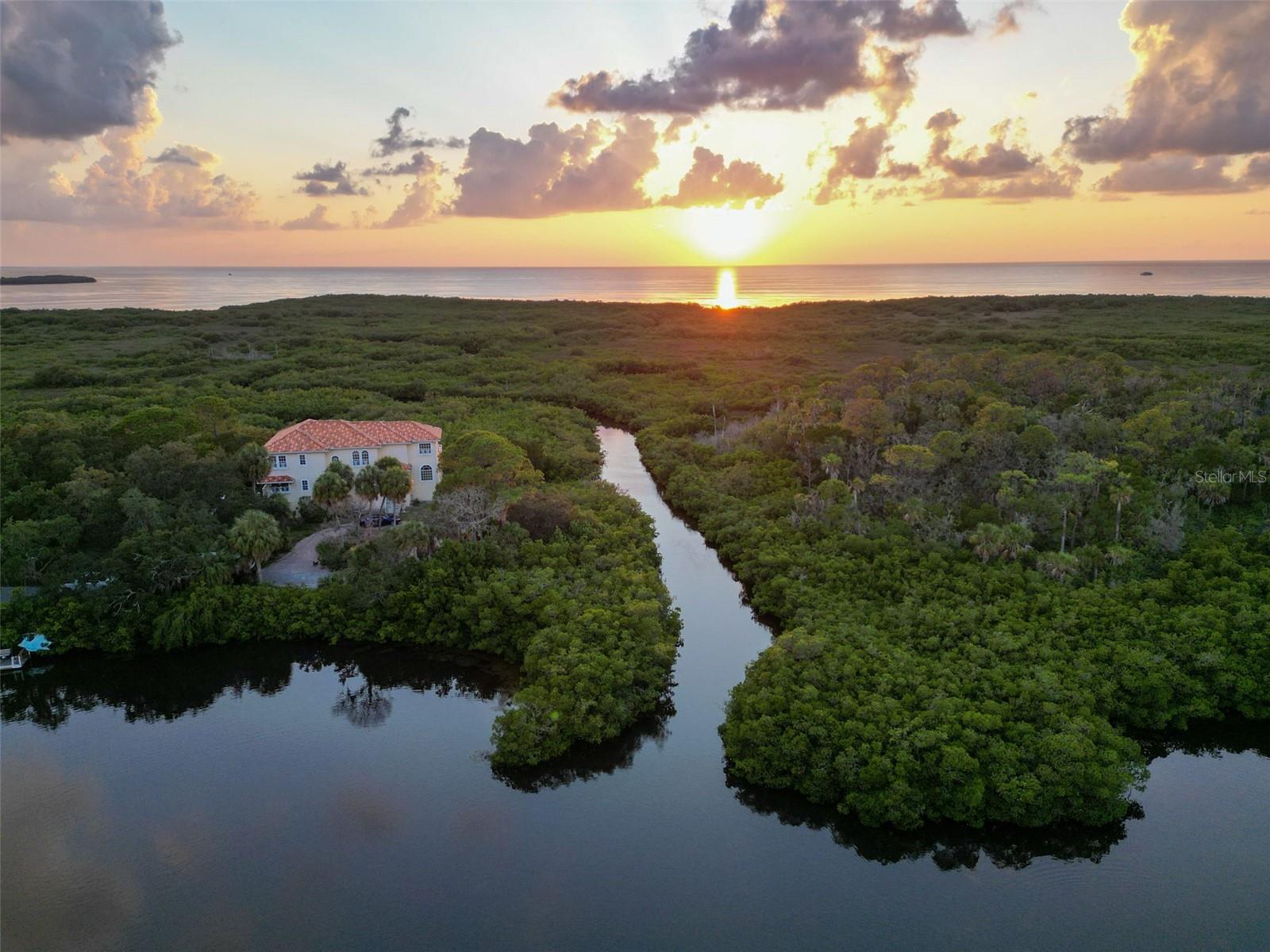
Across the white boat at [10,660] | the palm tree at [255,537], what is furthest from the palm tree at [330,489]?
the white boat at [10,660]

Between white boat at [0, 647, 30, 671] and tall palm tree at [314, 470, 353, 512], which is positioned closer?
white boat at [0, 647, 30, 671]

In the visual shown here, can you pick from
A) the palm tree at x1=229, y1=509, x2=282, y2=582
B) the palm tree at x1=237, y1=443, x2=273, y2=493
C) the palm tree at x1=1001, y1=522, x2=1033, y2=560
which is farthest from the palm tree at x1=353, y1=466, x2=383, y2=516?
the palm tree at x1=1001, y1=522, x2=1033, y2=560

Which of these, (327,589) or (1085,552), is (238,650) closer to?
(327,589)

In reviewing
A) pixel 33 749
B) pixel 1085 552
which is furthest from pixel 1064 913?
pixel 33 749

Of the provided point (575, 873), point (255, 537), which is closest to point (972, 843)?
point (575, 873)

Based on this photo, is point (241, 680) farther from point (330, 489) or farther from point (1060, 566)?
point (1060, 566)

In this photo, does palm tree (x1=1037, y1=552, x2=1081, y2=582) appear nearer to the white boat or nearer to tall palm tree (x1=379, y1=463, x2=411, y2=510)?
tall palm tree (x1=379, y1=463, x2=411, y2=510)
